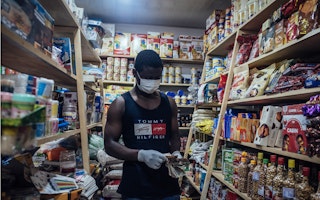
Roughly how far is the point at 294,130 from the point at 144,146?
0.90 meters

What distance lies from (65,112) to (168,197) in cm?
96

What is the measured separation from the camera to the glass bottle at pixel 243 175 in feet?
6.43

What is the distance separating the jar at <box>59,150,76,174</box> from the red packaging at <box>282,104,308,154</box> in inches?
54.0

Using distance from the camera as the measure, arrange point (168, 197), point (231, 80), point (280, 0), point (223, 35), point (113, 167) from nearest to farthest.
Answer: point (168, 197) → point (280, 0) → point (231, 80) → point (223, 35) → point (113, 167)

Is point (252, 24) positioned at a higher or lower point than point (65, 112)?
higher

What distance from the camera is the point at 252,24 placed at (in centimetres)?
224

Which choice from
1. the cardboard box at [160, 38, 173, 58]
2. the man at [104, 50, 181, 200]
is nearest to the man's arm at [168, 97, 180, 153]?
the man at [104, 50, 181, 200]

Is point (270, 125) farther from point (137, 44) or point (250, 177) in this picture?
point (137, 44)

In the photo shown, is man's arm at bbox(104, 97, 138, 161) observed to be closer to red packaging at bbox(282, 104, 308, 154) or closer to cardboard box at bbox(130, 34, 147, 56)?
red packaging at bbox(282, 104, 308, 154)

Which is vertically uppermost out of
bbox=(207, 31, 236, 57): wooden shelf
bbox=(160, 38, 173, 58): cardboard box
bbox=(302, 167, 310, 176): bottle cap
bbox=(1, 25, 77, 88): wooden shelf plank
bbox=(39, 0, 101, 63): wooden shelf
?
bbox=(160, 38, 173, 58): cardboard box

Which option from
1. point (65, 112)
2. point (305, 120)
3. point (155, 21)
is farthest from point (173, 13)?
point (305, 120)

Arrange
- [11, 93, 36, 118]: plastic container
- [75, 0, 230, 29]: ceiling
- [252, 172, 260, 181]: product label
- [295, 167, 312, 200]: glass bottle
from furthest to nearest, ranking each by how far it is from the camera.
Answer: [75, 0, 230, 29]: ceiling, [252, 172, 260, 181]: product label, [295, 167, 312, 200]: glass bottle, [11, 93, 36, 118]: plastic container

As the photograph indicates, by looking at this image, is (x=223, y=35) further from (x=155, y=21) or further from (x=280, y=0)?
(x=155, y=21)

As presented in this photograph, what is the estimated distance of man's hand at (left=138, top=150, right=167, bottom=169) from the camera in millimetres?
1506
